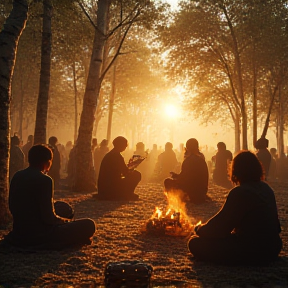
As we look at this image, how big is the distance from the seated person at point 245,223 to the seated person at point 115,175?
272 inches

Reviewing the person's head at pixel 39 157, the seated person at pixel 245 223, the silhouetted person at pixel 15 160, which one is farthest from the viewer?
the silhouetted person at pixel 15 160

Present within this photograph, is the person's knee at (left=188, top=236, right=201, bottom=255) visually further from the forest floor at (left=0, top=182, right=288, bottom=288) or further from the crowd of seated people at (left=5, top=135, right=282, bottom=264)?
the forest floor at (left=0, top=182, right=288, bottom=288)

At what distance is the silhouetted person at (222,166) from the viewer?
58.3ft

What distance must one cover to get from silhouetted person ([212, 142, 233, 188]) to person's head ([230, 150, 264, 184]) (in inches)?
486

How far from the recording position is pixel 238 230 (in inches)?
213

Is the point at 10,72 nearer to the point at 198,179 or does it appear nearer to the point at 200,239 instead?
the point at 200,239

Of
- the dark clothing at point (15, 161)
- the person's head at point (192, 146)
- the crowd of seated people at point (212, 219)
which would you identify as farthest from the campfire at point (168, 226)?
the dark clothing at point (15, 161)

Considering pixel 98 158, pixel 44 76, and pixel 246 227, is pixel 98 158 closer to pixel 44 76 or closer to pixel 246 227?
pixel 44 76

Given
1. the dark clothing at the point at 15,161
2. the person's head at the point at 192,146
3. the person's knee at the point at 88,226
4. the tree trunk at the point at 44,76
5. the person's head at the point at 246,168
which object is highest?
the tree trunk at the point at 44,76

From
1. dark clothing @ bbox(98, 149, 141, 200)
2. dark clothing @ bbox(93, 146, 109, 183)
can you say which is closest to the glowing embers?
dark clothing @ bbox(98, 149, 141, 200)

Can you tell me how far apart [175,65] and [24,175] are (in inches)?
829

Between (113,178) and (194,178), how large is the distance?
2.49m

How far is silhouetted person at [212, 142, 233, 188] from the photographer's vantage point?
58.3ft

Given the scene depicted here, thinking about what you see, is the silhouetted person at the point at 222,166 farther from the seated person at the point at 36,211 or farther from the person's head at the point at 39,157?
the person's head at the point at 39,157
